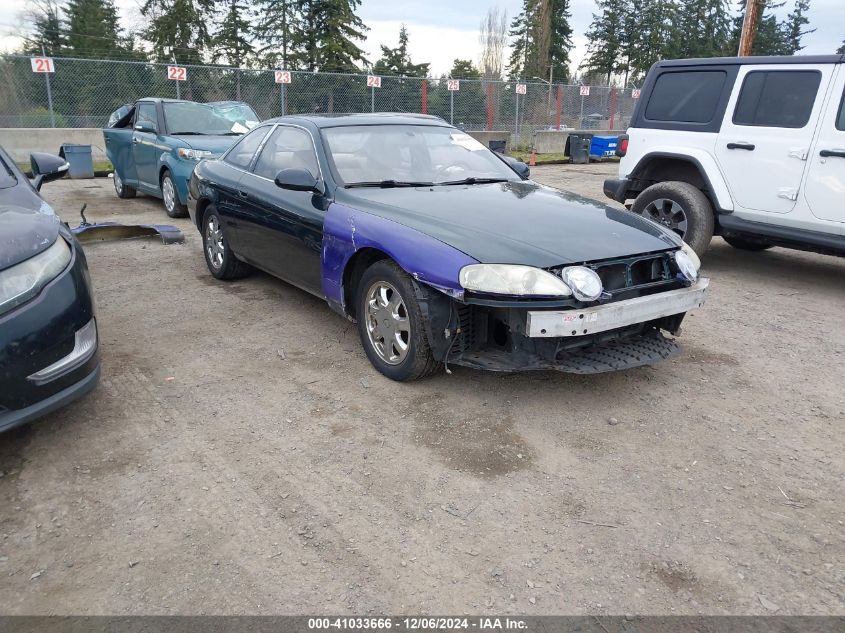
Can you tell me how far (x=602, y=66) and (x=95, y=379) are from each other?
5641 cm

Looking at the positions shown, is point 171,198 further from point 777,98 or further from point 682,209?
point 777,98

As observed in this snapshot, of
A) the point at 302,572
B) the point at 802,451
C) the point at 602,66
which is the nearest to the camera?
the point at 302,572

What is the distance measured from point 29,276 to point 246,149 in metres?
→ 2.94

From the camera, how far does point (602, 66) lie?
53.1m

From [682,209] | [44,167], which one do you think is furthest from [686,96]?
[44,167]

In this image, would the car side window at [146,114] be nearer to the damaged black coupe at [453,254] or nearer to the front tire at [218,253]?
the front tire at [218,253]

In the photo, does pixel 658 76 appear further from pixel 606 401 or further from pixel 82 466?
pixel 82 466

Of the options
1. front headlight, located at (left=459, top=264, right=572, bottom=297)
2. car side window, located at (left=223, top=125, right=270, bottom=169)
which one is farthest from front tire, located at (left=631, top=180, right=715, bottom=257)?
car side window, located at (left=223, top=125, right=270, bottom=169)

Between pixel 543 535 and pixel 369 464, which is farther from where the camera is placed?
pixel 369 464

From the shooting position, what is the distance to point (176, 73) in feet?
57.7

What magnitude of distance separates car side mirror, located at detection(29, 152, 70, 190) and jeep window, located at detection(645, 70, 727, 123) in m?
5.73

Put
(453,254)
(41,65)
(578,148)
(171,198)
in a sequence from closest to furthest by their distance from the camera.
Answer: (453,254), (171,198), (41,65), (578,148)

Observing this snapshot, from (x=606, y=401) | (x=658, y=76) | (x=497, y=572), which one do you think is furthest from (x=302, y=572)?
(x=658, y=76)

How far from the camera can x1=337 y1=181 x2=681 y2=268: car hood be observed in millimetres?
3432
